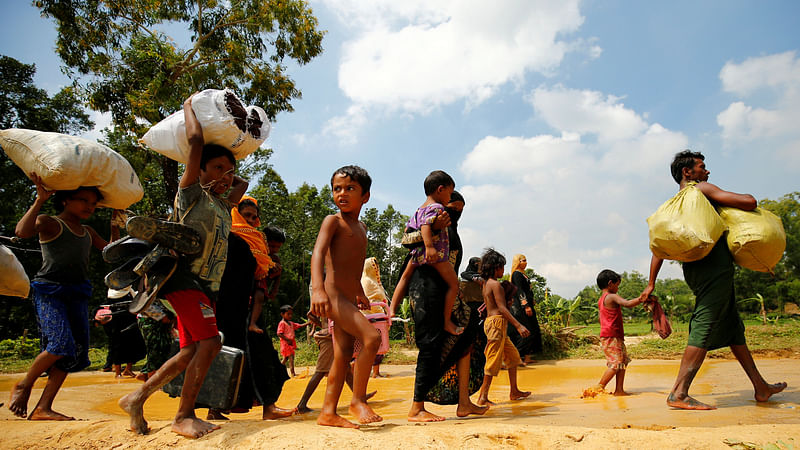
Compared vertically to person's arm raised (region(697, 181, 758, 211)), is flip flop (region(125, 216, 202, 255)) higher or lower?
lower

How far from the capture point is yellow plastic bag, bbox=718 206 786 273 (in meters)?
3.82

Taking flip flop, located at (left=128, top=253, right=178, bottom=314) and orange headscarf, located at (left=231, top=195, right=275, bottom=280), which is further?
orange headscarf, located at (left=231, top=195, right=275, bottom=280)

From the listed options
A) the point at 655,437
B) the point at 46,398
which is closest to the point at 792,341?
the point at 655,437

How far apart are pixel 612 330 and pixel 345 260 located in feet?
11.9

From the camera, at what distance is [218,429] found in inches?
106

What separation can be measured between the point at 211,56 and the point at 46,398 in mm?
12782

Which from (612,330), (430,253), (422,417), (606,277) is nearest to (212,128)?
(430,253)

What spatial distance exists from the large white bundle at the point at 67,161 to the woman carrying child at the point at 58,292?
12 centimetres

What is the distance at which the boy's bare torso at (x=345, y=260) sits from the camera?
3.12 meters

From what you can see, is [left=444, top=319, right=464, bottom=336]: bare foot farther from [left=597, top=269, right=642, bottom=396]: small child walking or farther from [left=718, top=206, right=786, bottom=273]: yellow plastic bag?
[left=718, top=206, right=786, bottom=273]: yellow plastic bag

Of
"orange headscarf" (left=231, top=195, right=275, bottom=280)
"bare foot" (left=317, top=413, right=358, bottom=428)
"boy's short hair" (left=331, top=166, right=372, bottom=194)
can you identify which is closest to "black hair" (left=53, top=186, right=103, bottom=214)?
"orange headscarf" (left=231, top=195, right=275, bottom=280)

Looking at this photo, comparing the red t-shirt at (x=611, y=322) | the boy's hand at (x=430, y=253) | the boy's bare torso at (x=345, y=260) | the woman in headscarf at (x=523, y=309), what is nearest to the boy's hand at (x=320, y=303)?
the boy's bare torso at (x=345, y=260)

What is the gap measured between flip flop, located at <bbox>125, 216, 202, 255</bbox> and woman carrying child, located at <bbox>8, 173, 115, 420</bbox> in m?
1.53

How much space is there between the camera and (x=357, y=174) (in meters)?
3.30
